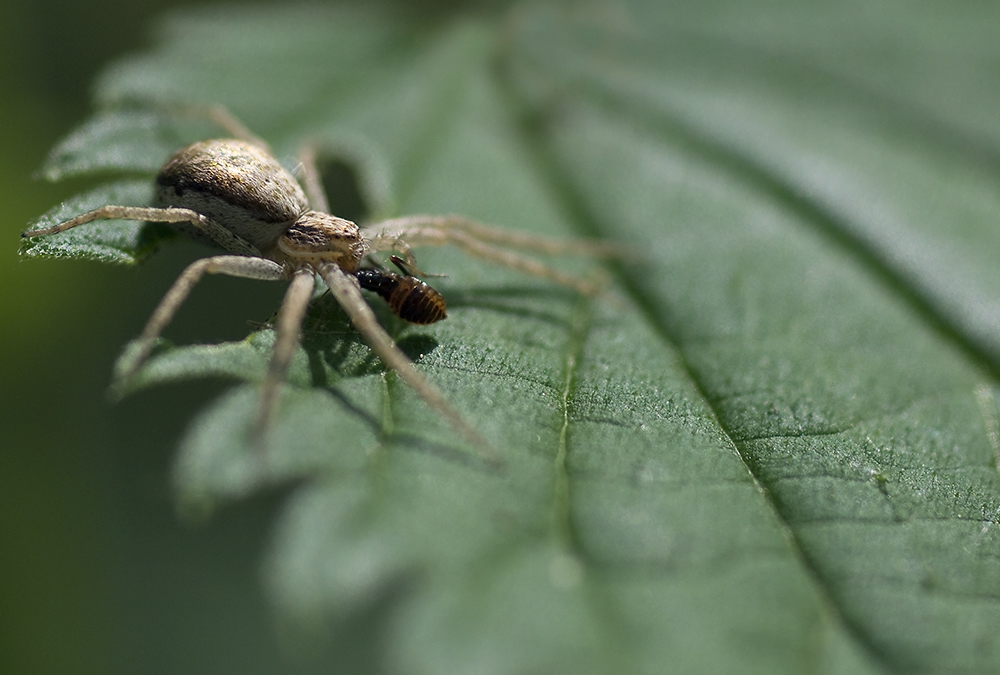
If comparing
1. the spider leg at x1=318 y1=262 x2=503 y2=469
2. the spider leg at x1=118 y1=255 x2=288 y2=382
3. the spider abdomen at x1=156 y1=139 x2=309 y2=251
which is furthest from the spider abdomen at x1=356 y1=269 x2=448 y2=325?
the spider abdomen at x1=156 y1=139 x2=309 y2=251

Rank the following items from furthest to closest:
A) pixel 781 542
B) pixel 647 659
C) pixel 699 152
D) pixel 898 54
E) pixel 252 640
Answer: pixel 898 54 < pixel 699 152 < pixel 252 640 < pixel 781 542 < pixel 647 659

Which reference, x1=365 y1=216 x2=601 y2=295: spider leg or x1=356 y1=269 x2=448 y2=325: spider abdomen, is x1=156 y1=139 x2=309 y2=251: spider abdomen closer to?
x1=365 y1=216 x2=601 y2=295: spider leg

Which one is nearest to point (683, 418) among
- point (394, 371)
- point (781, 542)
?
point (781, 542)

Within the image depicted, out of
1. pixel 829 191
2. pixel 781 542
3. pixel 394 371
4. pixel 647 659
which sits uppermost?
pixel 829 191

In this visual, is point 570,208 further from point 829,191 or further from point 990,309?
point 990,309

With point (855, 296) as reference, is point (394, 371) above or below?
A: below

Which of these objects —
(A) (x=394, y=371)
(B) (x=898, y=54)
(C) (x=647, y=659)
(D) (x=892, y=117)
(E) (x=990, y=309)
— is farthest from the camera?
(B) (x=898, y=54)

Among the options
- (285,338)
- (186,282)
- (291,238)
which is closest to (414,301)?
(285,338)

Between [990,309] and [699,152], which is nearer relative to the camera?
[990,309]
